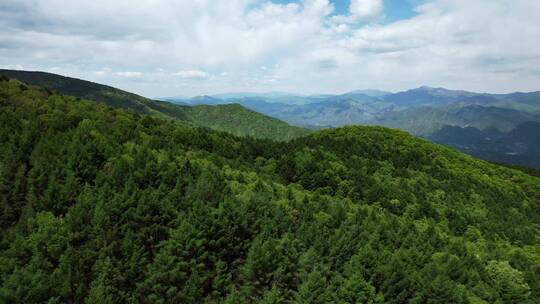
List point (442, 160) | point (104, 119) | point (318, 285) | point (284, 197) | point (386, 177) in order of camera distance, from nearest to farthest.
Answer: point (318, 285), point (284, 197), point (104, 119), point (386, 177), point (442, 160)

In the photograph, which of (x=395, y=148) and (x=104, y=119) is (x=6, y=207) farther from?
(x=395, y=148)

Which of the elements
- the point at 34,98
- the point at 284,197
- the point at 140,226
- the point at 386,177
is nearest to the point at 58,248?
the point at 140,226

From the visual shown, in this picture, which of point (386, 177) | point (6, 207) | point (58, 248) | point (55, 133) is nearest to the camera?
point (58, 248)

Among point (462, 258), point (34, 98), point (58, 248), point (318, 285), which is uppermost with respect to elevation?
point (34, 98)

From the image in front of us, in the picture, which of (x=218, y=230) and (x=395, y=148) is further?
(x=395, y=148)

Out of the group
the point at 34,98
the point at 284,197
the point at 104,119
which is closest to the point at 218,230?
the point at 284,197

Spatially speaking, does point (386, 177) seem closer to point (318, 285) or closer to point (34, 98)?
point (318, 285)

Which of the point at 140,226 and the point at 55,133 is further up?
the point at 55,133
